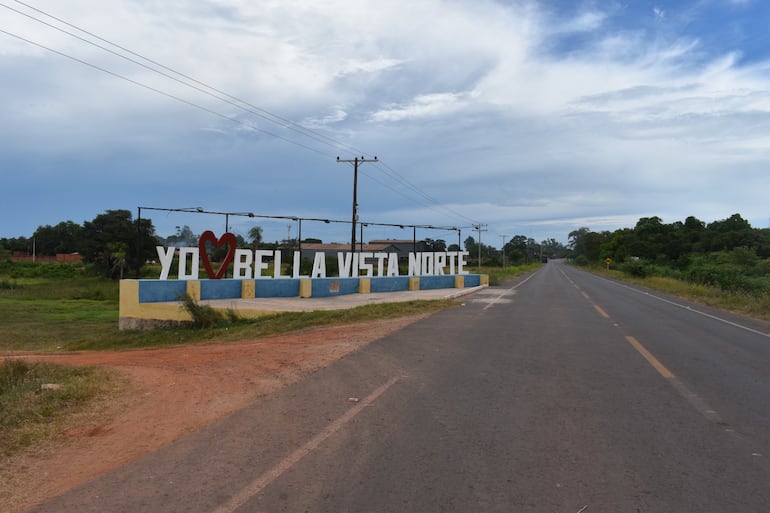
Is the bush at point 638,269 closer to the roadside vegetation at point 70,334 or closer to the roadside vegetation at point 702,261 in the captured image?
the roadside vegetation at point 702,261

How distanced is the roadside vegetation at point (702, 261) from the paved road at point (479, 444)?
15.5 m

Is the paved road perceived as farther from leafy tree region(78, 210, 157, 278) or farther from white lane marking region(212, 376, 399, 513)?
leafy tree region(78, 210, 157, 278)

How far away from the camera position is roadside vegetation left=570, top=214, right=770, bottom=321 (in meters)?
30.7

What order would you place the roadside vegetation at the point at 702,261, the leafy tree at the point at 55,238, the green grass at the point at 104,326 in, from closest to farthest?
the green grass at the point at 104,326
the roadside vegetation at the point at 702,261
the leafy tree at the point at 55,238

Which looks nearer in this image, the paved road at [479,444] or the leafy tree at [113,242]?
the paved road at [479,444]

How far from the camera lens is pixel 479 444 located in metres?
5.59

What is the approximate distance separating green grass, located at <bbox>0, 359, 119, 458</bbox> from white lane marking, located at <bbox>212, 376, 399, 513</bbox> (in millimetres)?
2515

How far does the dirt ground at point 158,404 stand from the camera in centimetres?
496

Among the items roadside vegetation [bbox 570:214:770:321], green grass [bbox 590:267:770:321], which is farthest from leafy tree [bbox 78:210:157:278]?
roadside vegetation [bbox 570:214:770:321]

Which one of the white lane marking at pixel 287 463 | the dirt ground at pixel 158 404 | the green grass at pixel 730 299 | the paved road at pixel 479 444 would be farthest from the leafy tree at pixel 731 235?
the white lane marking at pixel 287 463

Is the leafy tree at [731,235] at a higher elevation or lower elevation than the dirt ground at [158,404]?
higher

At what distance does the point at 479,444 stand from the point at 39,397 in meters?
5.33

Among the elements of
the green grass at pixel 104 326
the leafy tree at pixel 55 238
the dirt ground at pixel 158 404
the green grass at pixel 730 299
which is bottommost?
the green grass at pixel 104 326

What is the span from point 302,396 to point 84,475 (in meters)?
Answer: 3.03
